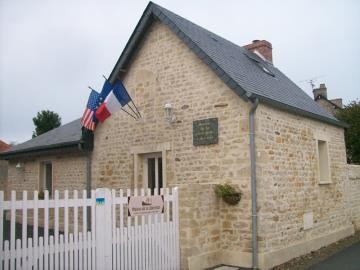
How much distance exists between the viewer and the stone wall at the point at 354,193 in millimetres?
12646

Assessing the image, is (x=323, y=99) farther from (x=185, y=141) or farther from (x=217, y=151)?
(x=217, y=151)

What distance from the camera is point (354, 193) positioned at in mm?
13062

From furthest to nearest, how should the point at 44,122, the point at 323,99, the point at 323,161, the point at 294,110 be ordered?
1. the point at 44,122
2. the point at 323,99
3. the point at 323,161
4. the point at 294,110

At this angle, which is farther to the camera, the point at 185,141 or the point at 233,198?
the point at 185,141

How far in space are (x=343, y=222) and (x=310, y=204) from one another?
2.86m

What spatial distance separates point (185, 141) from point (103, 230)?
3765 millimetres

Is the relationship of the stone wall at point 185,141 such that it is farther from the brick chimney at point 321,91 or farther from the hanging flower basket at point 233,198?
the brick chimney at point 321,91

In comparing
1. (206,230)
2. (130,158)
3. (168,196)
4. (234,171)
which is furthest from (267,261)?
(130,158)

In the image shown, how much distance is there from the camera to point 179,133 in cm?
930

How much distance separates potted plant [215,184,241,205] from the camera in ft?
26.2

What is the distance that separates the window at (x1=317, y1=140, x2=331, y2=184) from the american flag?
6.48 m

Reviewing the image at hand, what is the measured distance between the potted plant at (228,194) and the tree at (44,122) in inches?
991

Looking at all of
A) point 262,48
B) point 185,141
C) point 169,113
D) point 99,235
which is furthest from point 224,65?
point 262,48

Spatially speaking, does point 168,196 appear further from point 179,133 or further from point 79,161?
point 79,161
